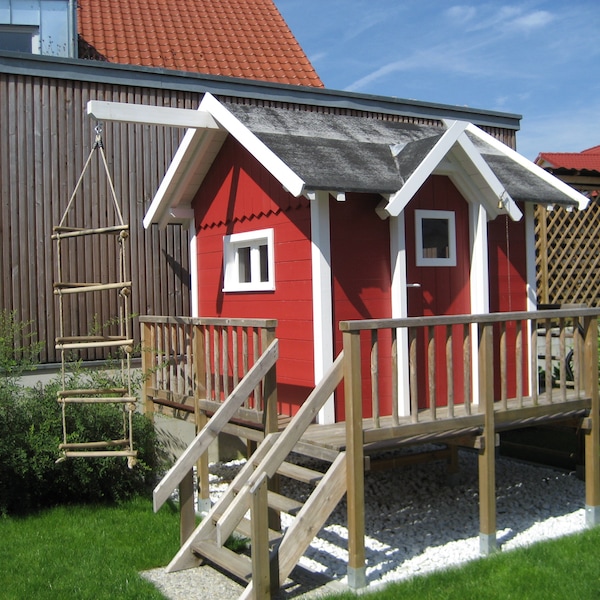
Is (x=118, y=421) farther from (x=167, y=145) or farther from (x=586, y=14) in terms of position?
(x=586, y=14)

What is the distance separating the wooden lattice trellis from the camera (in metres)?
12.4

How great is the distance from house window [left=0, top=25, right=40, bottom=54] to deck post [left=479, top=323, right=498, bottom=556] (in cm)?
830

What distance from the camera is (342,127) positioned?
8984 mm

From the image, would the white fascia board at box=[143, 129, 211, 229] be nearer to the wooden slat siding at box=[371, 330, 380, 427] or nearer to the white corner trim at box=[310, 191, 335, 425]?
the white corner trim at box=[310, 191, 335, 425]

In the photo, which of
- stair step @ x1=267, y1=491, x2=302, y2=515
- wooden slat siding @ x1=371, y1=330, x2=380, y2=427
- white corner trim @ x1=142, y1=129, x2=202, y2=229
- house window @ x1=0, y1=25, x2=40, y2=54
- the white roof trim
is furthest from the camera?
house window @ x1=0, y1=25, x2=40, y2=54

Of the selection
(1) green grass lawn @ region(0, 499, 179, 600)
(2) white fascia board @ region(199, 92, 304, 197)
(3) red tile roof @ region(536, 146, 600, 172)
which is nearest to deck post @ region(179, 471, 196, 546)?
(1) green grass lawn @ region(0, 499, 179, 600)

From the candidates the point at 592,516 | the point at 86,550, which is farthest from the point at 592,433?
the point at 86,550

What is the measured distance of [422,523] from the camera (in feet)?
26.9

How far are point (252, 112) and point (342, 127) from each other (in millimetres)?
1067

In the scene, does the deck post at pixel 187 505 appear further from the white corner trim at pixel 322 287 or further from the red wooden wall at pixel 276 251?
the red wooden wall at pixel 276 251

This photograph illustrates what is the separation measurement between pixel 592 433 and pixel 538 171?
324cm

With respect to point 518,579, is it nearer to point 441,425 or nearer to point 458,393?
point 441,425

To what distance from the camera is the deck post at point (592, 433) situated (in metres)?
7.91

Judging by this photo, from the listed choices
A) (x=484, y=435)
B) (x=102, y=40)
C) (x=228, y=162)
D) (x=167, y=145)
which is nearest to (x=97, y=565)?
(x=484, y=435)
